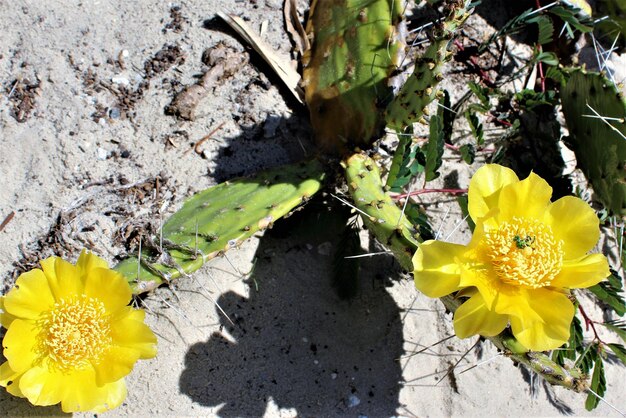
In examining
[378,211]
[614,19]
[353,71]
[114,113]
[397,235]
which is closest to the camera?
[397,235]

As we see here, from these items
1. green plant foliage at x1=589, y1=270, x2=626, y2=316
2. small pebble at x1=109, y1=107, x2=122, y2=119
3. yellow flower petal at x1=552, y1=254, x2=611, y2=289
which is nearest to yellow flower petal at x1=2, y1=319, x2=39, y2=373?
small pebble at x1=109, y1=107, x2=122, y2=119

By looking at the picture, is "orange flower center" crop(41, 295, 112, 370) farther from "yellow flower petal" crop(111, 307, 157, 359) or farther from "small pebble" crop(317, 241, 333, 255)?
"small pebble" crop(317, 241, 333, 255)

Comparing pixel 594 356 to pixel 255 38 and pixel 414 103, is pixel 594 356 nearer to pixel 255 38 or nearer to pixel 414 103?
pixel 414 103

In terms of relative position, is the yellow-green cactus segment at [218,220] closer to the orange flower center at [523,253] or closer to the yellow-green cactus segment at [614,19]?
the orange flower center at [523,253]

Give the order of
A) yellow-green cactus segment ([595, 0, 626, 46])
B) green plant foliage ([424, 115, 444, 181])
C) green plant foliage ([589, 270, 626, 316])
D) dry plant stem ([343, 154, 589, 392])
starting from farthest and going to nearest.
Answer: yellow-green cactus segment ([595, 0, 626, 46])
green plant foliage ([589, 270, 626, 316])
green plant foliage ([424, 115, 444, 181])
dry plant stem ([343, 154, 589, 392])

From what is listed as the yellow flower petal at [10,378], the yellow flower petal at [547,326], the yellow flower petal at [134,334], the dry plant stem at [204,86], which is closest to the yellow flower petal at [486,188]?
the yellow flower petal at [547,326]

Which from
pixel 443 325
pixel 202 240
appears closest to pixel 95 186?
pixel 202 240

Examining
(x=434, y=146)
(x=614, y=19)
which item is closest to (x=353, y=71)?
(x=434, y=146)

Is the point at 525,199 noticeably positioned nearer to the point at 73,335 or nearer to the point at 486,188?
the point at 486,188
